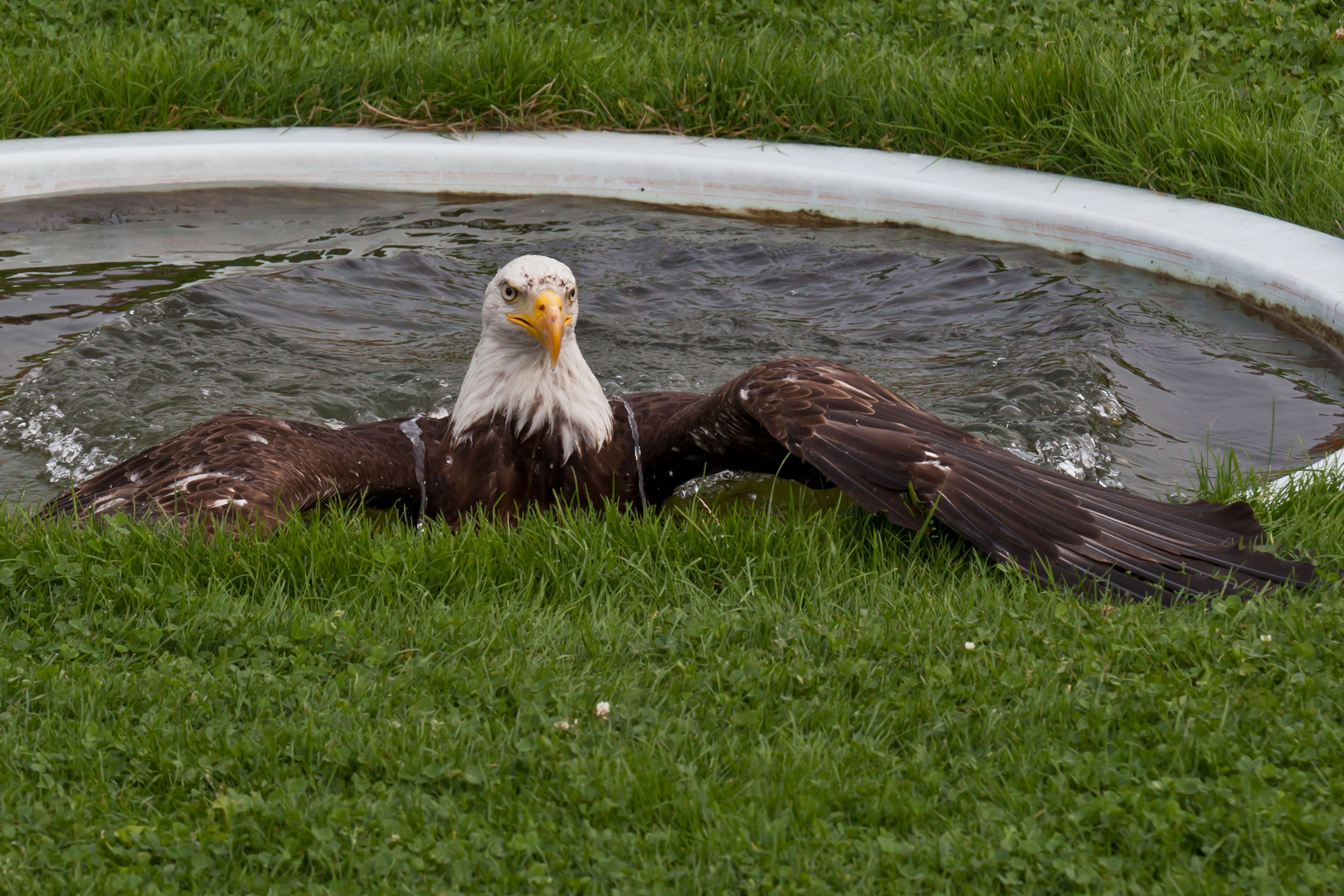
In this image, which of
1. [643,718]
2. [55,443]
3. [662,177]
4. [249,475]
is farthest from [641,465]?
[662,177]

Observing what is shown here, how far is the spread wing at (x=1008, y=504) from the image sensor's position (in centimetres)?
390

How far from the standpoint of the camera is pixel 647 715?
3.29 m

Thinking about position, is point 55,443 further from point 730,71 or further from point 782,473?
point 730,71

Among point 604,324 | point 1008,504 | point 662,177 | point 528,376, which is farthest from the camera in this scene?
point 662,177

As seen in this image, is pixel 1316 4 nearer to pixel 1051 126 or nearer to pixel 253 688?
pixel 1051 126

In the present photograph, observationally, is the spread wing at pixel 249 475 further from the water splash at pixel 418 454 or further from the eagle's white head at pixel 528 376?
the eagle's white head at pixel 528 376

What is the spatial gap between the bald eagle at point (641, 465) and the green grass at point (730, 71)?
12.6 ft

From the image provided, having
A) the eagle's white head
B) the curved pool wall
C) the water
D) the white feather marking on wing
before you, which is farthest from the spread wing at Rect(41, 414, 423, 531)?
the curved pool wall

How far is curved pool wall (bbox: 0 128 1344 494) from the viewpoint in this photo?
7.54 metres

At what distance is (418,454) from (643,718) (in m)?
2.06

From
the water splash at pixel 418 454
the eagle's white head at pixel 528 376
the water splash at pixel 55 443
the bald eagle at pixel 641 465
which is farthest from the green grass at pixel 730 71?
the eagle's white head at pixel 528 376

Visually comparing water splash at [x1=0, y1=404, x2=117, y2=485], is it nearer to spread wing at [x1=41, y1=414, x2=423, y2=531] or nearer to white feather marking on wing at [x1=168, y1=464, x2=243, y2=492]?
spread wing at [x1=41, y1=414, x2=423, y2=531]

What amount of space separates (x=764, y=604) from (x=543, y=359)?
1400 mm

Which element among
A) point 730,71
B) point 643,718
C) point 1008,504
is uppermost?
point 730,71
